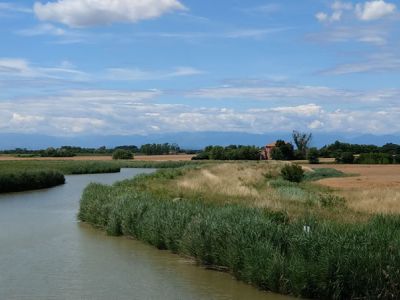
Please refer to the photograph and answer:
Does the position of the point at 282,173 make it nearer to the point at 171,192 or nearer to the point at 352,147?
the point at 171,192

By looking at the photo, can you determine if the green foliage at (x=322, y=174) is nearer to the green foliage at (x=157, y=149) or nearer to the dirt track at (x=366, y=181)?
the dirt track at (x=366, y=181)

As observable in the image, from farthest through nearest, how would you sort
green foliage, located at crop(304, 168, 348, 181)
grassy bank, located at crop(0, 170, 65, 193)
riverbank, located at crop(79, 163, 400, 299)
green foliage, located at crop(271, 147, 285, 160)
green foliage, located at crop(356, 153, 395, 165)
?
green foliage, located at crop(271, 147, 285, 160) < green foliage, located at crop(356, 153, 395, 165) < green foliage, located at crop(304, 168, 348, 181) < grassy bank, located at crop(0, 170, 65, 193) < riverbank, located at crop(79, 163, 400, 299)

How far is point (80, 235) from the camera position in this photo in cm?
1964

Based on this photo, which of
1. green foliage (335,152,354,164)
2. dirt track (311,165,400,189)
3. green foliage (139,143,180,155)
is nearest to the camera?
dirt track (311,165,400,189)

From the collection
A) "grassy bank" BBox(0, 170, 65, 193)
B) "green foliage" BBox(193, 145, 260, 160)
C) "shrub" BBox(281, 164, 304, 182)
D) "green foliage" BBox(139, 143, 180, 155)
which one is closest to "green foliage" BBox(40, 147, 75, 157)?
"green foliage" BBox(193, 145, 260, 160)

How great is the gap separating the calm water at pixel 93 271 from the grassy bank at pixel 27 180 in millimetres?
20692

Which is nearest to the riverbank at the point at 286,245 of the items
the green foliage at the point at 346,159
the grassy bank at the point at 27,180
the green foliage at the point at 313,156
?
the grassy bank at the point at 27,180

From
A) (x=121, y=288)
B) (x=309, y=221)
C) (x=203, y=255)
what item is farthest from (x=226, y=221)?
(x=121, y=288)

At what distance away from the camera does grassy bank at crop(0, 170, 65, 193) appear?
41.0 meters

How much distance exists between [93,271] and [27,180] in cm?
3157

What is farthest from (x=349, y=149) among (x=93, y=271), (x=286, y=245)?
(x=286, y=245)

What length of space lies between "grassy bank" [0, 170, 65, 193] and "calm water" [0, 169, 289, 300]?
67.9ft

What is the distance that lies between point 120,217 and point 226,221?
21.3 ft

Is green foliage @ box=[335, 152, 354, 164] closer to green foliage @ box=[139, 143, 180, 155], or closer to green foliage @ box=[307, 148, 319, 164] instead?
green foliage @ box=[307, 148, 319, 164]
